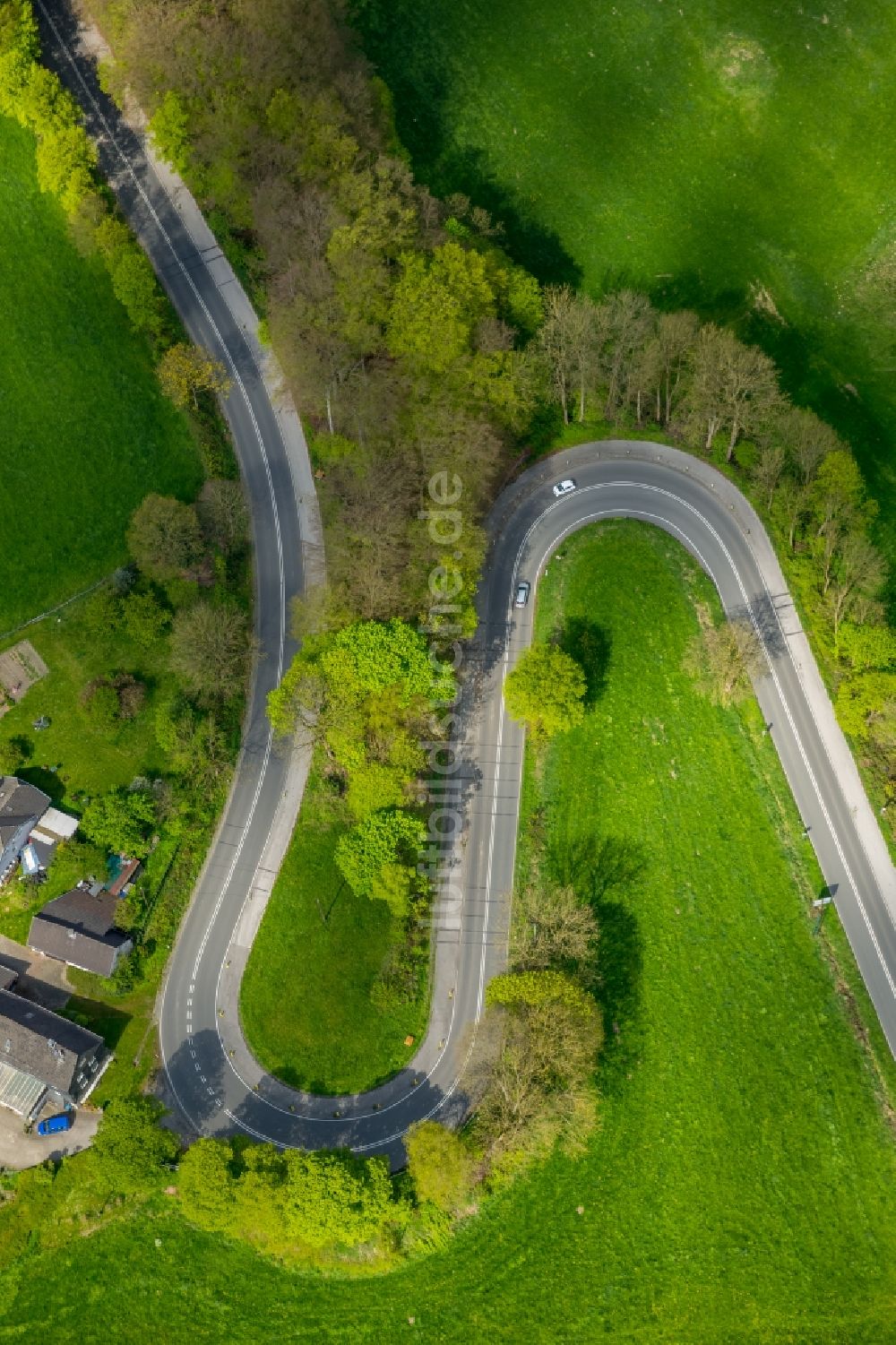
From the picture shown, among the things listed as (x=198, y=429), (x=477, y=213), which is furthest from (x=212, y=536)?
(x=477, y=213)

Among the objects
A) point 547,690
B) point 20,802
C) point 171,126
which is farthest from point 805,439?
point 20,802

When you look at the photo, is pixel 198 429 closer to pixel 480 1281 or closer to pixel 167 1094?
pixel 167 1094

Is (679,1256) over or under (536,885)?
under

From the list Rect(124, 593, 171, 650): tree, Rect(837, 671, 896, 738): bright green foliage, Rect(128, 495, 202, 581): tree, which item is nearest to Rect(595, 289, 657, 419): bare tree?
Rect(837, 671, 896, 738): bright green foliage

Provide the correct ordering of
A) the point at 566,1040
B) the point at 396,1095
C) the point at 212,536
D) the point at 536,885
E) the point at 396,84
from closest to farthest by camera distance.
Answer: the point at 566,1040, the point at 396,1095, the point at 536,885, the point at 212,536, the point at 396,84

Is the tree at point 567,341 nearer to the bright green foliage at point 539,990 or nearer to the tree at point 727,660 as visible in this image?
the tree at point 727,660

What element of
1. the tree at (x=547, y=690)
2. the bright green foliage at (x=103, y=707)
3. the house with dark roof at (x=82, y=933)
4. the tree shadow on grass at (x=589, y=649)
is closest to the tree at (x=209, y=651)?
the bright green foliage at (x=103, y=707)

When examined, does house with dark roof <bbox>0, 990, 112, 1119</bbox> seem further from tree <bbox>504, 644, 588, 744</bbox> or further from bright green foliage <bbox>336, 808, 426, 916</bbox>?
tree <bbox>504, 644, 588, 744</bbox>
